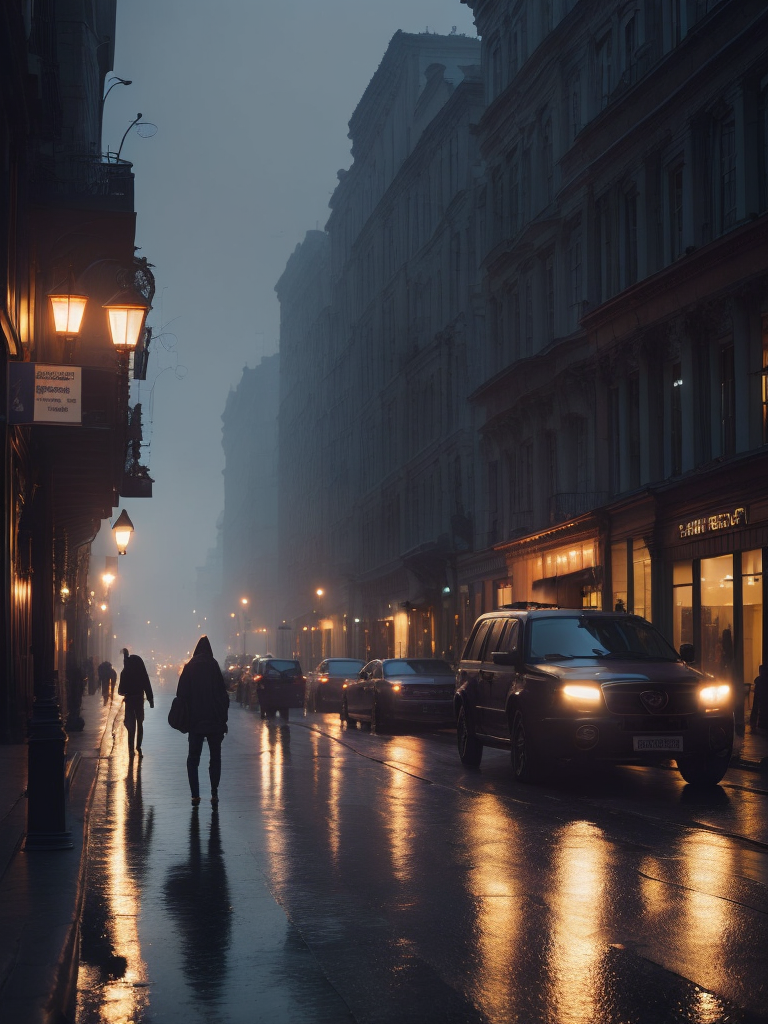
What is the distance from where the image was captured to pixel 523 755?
1695 cm

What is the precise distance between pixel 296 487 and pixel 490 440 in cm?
6723

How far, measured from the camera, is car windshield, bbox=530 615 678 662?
17.5 metres

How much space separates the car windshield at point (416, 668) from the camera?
104ft

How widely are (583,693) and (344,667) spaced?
29.2 metres

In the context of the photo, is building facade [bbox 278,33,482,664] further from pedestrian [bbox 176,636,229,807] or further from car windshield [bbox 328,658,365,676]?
pedestrian [bbox 176,636,229,807]

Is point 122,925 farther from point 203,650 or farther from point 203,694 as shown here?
point 203,694

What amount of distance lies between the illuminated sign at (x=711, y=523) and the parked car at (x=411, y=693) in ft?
19.9

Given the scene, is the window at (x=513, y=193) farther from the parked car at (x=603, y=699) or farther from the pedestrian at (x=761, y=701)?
the parked car at (x=603, y=699)

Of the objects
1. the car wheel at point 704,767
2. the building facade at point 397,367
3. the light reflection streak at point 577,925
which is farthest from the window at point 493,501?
the light reflection streak at point 577,925

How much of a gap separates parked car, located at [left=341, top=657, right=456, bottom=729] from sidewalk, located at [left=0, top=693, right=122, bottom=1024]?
16.4 meters

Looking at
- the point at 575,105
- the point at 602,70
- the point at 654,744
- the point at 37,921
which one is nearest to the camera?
the point at 37,921

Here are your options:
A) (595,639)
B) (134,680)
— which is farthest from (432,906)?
(134,680)

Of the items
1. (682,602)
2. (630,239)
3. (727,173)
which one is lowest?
(682,602)

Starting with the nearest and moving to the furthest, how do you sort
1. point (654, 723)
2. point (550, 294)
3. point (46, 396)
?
point (46, 396) < point (654, 723) < point (550, 294)
